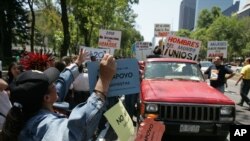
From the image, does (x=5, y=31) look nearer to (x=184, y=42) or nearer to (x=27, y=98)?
(x=184, y=42)

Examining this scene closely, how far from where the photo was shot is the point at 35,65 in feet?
16.6

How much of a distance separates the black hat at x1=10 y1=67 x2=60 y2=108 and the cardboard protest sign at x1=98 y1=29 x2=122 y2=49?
696 inches

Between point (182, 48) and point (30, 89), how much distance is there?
14.1 meters

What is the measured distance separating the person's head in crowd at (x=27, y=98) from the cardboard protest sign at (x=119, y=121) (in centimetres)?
60

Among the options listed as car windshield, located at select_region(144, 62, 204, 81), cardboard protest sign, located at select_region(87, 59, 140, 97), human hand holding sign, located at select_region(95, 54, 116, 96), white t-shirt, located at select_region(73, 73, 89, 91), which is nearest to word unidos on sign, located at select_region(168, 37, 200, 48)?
car windshield, located at select_region(144, 62, 204, 81)

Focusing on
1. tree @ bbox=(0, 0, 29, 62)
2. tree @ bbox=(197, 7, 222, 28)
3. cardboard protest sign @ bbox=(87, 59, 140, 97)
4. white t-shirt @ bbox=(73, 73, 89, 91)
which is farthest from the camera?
tree @ bbox=(197, 7, 222, 28)

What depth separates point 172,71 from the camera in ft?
34.5

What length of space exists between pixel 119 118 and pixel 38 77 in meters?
0.78

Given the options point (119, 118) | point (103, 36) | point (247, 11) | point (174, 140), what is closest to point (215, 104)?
point (174, 140)

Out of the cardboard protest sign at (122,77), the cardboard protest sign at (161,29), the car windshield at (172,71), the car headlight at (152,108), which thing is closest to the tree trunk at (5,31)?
the cardboard protest sign at (161,29)

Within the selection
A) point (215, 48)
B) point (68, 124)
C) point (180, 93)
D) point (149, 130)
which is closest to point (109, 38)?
point (215, 48)

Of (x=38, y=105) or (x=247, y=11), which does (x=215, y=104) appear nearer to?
(x=38, y=105)

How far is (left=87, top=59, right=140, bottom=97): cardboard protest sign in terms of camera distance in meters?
3.57

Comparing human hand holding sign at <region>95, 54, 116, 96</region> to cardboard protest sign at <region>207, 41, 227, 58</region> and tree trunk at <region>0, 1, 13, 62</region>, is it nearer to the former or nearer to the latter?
cardboard protest sign at <region>207, 41, 227, 58</region>
